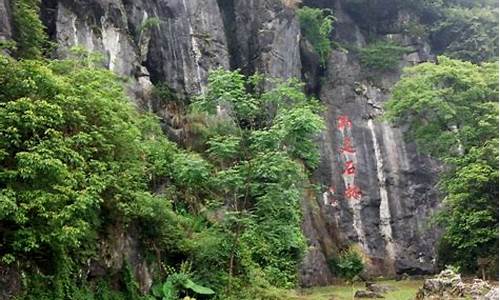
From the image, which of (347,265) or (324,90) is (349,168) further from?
(347,265)

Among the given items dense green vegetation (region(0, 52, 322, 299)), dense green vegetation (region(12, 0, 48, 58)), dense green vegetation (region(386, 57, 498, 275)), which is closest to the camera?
dense green vegetation (region(0, 52, 322, 299))

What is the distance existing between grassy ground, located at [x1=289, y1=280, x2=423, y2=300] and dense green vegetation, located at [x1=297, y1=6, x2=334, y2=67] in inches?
306

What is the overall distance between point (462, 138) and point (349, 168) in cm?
536

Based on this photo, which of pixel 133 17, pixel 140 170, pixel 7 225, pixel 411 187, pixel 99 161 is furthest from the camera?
pixel 411 187

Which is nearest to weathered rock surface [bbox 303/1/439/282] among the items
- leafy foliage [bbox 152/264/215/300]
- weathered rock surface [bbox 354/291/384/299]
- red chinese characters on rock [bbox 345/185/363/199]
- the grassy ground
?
red chinese characters on rock [bbox 345/185/363/199]

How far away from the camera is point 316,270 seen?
14617mm

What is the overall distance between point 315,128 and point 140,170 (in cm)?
302

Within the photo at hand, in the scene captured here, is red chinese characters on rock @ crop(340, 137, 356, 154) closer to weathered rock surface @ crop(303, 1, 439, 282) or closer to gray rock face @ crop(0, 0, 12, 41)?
weathered rock surface @ crop(303, 1, 439, 282)

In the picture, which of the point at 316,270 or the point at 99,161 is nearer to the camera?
the point at 99,161

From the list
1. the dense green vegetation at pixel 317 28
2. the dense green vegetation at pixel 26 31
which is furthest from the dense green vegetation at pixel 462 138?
the dense green vegetation at pixel 26 31

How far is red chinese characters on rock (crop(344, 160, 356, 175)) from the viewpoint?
661 inches

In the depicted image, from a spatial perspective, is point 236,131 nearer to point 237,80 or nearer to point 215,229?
point 237,80

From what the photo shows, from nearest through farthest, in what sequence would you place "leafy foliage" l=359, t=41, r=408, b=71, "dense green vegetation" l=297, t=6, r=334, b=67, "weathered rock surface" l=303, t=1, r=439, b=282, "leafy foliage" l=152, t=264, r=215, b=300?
"leafy foliage" l=152, t=264, r=215, b=300 < "weathered rock surface" l=303, t=1, r=439, b=282 < "dense green vegetation" l=297, t=6, r=334, b=67 < "leafy foliage" l=359, t=41, r=408, b=71

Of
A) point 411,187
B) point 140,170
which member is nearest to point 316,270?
point 411,187
